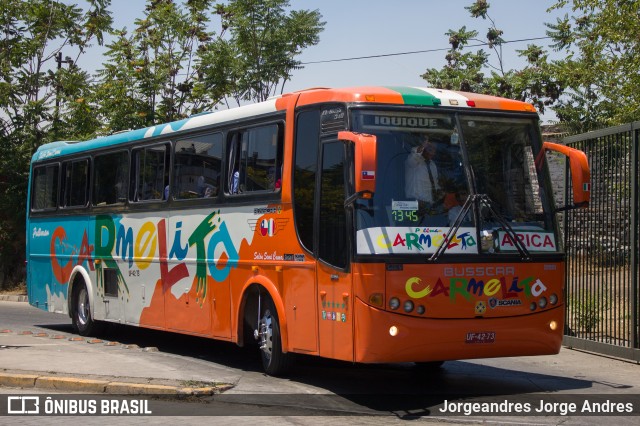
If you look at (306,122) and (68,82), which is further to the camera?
(68,82)

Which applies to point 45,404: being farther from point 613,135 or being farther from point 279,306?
point 613,135

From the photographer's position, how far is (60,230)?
Answer: 59.3 feet

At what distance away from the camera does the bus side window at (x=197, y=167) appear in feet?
43.0

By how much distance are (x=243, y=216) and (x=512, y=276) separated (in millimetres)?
3674

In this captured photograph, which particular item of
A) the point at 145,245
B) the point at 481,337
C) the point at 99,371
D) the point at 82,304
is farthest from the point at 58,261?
the point at 481,337

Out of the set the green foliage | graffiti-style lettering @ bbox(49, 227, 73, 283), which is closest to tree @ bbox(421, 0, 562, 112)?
the green foliage

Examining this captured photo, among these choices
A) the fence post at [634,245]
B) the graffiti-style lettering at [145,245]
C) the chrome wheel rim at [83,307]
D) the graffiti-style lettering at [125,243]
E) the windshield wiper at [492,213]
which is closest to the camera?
the windshield wiper at [492,213]

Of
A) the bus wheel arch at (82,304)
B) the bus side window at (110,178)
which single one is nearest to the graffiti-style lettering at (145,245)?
the bus side window at (110,178)

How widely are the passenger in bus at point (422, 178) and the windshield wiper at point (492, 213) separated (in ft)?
0.90

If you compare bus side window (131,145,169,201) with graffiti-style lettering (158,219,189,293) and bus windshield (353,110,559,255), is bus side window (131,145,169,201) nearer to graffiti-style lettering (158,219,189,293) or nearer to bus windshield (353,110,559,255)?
graffiti-style lettering (158,219,189,293)

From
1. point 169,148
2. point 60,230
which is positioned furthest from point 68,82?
point 169,148

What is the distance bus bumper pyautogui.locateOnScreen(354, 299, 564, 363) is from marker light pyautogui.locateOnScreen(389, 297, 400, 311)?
0.23 feet

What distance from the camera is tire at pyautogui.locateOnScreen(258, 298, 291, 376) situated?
11.5 metres

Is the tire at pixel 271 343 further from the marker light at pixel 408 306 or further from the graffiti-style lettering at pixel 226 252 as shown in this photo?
the marker light at pixel 408 306
